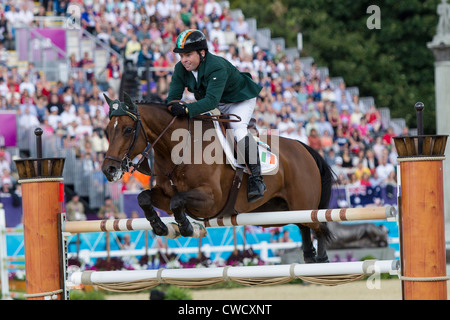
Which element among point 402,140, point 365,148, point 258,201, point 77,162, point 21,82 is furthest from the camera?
point 365,148

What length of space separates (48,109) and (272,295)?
→ 19.8 ft

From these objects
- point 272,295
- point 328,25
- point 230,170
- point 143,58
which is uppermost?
point 328,25

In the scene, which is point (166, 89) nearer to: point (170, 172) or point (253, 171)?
point (253, 171)

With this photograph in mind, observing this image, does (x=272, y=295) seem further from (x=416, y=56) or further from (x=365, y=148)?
(x=416, y=56)

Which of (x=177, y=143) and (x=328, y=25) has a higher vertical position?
(x=328, y=25)

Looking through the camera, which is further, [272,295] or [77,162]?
[77,162]

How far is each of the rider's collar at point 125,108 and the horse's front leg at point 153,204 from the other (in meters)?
A: 0.57

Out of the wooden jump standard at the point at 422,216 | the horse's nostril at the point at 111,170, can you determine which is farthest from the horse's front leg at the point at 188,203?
the wooden jump standard at the point at 422,216

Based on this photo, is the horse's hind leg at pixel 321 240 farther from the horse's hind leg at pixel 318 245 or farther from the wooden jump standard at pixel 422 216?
the wooden jump standard at pixel 422 216

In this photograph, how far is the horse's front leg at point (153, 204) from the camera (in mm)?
5535

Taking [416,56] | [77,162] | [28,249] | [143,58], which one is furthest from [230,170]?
[416,56]

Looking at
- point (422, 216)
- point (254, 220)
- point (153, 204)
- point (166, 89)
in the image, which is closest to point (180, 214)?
point (153, 204)

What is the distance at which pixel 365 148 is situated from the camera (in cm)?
1589

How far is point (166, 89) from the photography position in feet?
51.3
